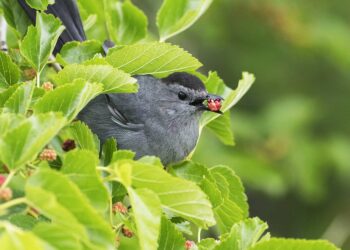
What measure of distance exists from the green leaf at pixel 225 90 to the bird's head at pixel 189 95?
0.03 m

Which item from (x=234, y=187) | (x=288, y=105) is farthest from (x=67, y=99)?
(x=288, y=105)

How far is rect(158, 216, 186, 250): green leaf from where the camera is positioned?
94.3 inches

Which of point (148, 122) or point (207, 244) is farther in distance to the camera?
point (148, 122)

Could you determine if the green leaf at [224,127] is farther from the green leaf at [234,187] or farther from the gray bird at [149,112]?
the green leaf at [234,187]

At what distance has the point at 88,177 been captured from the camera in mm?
1936

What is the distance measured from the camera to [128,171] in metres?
1.92

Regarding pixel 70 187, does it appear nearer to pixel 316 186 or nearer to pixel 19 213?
pixel 19 213

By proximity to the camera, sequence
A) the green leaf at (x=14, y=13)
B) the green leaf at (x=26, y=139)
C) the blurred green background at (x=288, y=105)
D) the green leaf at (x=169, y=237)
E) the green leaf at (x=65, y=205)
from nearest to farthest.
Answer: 1. the green leaf at (x=65, y=205)
2. the green leaf at (x=26, y=139)
3. the green leaf at (x=169, y=237)
4. the green leaf at (x=14, y=13)
5. the blurred green background at (x=288, y=105)

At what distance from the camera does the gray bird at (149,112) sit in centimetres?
337

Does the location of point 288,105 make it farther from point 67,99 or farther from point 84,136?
point 67,99

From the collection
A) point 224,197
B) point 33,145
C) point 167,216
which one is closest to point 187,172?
point 224,197

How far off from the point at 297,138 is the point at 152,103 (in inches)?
198

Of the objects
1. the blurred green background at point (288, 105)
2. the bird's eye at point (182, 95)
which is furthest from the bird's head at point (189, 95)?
the blurred green background at point (288, 105)

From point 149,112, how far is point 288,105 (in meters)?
5.34
